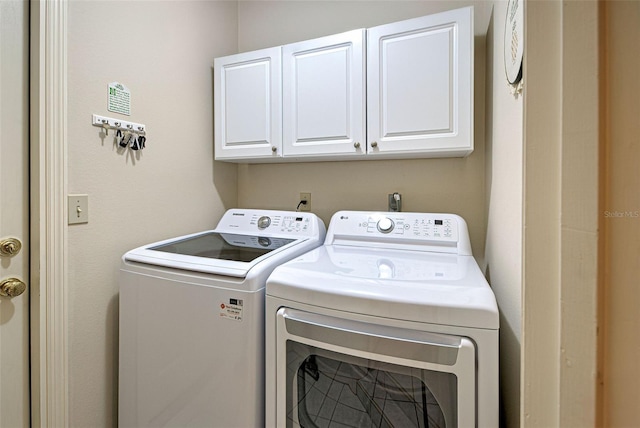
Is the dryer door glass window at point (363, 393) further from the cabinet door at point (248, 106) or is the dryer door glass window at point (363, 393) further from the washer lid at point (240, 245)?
the cabinet door at point (248, 106)

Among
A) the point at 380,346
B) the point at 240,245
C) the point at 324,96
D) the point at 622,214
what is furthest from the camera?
the point at 324,96

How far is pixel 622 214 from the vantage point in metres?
0.34

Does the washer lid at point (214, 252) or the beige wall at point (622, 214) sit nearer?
the beige wall at point (622, 214)

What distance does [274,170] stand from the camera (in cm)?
210

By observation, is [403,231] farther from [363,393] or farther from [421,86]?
[363,393]

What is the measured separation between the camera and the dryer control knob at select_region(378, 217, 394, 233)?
1.56 meters

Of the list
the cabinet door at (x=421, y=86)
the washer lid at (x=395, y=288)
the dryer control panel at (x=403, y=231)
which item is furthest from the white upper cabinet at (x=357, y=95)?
the washer lid at (x=395, y=288)

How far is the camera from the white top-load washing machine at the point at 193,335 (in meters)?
1.06

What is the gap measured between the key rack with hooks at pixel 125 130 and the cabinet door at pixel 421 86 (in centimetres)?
112

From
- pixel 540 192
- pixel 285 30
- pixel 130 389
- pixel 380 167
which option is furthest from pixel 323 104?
pixel 130 389

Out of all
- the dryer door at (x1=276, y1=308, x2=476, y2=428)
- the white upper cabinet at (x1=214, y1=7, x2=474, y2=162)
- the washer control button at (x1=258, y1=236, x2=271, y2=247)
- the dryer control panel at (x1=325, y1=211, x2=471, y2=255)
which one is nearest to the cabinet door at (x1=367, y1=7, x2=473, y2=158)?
the white upper cabinet at (x1=214, y1=7, x2=474, y2=162)

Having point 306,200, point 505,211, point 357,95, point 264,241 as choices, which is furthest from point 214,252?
point 505,211

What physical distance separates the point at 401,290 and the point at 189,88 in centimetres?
164

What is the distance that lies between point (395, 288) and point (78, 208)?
4.18ft
